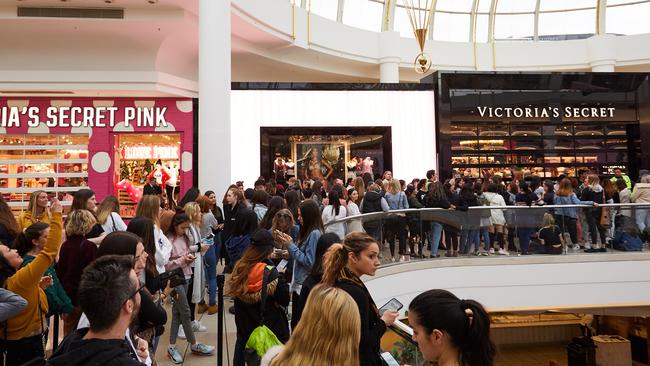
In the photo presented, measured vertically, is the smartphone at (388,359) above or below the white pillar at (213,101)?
below

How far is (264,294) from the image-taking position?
10.2ft

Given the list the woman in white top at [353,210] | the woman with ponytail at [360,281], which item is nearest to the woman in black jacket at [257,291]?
the woman with ponytail at [360,281]

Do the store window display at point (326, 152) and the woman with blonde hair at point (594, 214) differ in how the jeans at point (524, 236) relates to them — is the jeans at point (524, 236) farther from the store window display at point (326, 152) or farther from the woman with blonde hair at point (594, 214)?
the store window display at point (326, 152)

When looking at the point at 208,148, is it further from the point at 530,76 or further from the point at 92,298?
the point at 530,76

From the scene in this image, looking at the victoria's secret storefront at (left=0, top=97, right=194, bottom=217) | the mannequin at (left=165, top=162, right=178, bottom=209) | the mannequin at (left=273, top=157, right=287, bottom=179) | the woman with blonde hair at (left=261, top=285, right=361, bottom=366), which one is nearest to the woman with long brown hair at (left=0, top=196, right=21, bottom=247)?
the woman with blonde hair at (left=261, top=285, right=361, bottom=366)

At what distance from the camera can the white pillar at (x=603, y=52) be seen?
57.2ft

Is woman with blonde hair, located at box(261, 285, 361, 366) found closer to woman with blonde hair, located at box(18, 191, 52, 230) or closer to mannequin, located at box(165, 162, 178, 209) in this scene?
woman with blonde hair, located at box(18, 191, 52, 230)

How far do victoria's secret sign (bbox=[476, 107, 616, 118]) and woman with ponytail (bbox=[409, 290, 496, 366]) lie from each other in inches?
532

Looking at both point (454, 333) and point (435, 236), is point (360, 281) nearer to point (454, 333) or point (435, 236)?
point (454, 333)

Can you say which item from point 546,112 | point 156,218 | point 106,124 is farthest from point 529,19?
point 156,218

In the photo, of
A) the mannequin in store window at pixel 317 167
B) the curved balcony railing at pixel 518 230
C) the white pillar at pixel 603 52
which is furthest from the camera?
the white pillar at pixel 603 52

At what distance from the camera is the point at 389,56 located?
1628cm

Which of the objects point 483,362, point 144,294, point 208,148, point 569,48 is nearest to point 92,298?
point 144,294

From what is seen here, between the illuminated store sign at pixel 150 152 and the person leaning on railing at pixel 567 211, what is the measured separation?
9.69 m
